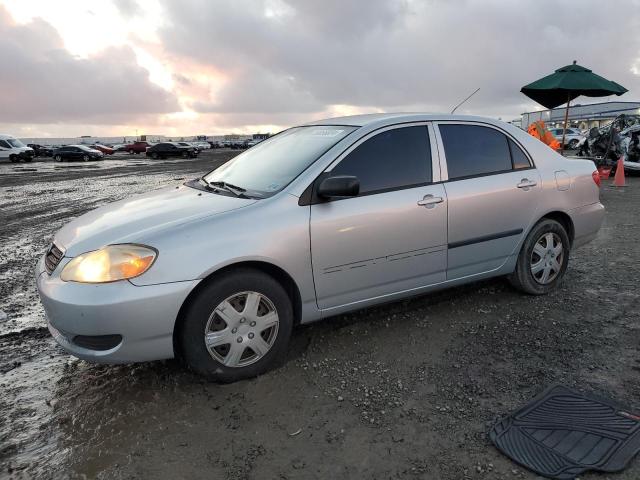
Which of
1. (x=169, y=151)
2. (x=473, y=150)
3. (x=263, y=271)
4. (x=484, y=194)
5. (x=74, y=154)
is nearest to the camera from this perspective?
(x=263, y=271)

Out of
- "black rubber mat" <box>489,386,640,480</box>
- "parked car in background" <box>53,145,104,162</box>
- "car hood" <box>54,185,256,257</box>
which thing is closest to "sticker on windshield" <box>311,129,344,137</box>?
"car hood" <box>54,185,256,257</box>

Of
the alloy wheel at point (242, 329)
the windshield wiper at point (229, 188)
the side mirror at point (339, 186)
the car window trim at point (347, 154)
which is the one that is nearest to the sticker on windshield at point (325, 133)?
the car window trim at point (347, 154)

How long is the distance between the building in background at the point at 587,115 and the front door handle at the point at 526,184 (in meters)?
52.3

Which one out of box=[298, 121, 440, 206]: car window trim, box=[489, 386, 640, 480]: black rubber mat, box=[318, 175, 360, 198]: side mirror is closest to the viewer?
box=[489, 386, 640, 480]: black rubber mat

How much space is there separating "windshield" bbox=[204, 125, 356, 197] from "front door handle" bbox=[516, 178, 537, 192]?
1558 millimetres

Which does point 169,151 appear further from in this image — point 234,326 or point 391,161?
point 234,326

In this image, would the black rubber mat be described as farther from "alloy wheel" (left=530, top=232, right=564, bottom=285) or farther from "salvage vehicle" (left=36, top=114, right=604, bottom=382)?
"alloy wheel" (left=530, top=232, right=564, bottom=285)

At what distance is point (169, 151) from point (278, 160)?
4156 cm

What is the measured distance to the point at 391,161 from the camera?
363 centimetres

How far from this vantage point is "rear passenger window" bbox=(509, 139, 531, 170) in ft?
13.8

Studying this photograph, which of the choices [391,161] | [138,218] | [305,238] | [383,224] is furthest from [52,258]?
[391,161]

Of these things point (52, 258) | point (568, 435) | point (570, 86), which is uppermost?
point (570, 86)

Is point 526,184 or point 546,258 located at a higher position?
point 526,184

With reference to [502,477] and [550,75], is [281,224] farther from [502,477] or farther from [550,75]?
[550,75]
